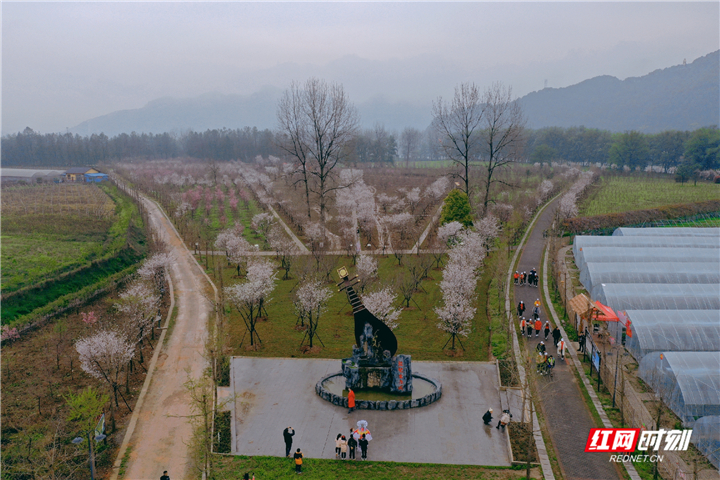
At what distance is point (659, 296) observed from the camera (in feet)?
96.3

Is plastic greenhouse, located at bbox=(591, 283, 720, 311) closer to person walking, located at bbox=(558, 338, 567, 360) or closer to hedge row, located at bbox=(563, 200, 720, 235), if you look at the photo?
person walking, located at bbox=(558, 338, 567, 360)

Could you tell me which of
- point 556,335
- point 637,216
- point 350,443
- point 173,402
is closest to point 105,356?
point 173,402

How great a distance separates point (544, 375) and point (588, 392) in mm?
2213

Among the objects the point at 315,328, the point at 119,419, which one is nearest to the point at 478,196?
the point at 315,328

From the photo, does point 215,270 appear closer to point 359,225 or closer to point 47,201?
point 359,225

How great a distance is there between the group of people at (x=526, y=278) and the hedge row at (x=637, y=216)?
18.5 meters

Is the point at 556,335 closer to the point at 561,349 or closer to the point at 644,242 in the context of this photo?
the point at 561,349

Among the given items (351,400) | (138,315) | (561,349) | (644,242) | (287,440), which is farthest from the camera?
(644,242)

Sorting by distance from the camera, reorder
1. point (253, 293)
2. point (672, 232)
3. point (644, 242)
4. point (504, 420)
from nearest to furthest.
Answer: point (504, 420) → point (253, 293) → point (644, 242) → point (672, 232)

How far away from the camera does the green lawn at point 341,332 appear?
27.4 metres

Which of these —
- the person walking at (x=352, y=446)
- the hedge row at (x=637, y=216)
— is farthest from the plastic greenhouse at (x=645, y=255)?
the person walking at (x=352, y=446)

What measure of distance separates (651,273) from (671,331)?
446 inches

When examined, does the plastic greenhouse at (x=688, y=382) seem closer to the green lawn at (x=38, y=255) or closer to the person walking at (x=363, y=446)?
the person walking at (x=363, y=446)

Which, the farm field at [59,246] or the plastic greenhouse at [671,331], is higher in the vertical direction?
the farm field at [59,246]
